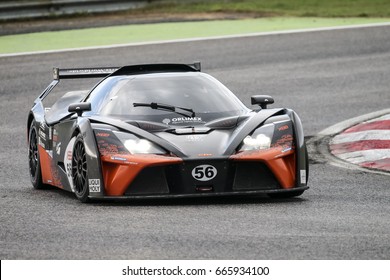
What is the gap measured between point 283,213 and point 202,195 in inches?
30.3

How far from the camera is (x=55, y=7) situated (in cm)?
2486

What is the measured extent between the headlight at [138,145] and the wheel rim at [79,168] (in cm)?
39

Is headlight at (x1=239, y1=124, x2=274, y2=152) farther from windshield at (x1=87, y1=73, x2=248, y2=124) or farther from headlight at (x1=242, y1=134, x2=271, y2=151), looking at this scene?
windshield at (x1=87, y1=73, x2=248, y2=124)

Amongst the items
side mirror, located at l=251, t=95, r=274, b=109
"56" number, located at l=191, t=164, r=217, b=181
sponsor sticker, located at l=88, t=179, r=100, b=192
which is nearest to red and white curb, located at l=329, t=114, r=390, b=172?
side mirror, located at l=251, t=95, r=274, b=109

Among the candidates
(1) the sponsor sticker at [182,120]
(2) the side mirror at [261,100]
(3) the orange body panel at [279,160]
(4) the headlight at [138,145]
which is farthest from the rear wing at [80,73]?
(3) the orange body panel at [279,160]

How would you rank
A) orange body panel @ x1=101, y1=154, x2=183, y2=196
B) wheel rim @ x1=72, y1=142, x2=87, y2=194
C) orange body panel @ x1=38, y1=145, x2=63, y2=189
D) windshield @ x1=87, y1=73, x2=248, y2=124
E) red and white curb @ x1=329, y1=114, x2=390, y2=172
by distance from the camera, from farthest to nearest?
1. red and white curb @ x1=329, y1=114, x2=390, y2=172
2. orange body panel @ x1=38, y1=145, x2=63, y2=189
3. windshield @ x1=87, y1=73, x2=248, y2=124
4. wheel rim @ x1=72, y1=142, x2=87, y2=194
5. orange body panel @ x1=101, y1=154, x2=183, y2=196

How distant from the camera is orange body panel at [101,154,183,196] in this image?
32.6 feet

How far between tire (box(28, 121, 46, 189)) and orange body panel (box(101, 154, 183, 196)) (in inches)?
83.5

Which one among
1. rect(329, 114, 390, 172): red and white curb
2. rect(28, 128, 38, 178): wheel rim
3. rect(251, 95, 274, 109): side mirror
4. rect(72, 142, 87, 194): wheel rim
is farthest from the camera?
rect(329, 114, 390, 172): red and white curb

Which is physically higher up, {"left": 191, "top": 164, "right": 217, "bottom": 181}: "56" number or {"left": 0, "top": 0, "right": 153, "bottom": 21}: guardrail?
{"left": 191, "top": 164, "right": 217, "bottom": 181}: "56" number
